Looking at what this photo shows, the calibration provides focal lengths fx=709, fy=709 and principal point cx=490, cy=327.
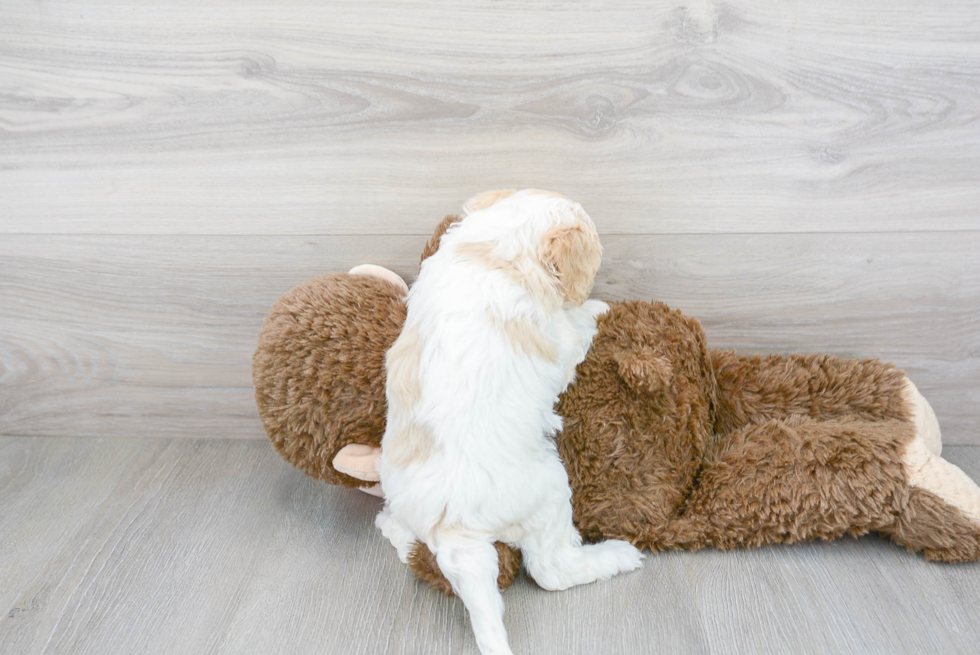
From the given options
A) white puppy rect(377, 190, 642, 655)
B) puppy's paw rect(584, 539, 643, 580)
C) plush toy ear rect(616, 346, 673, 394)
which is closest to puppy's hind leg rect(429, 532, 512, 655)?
white puppy rect(377, 190, 642, 655)

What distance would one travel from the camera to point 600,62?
3.32ft

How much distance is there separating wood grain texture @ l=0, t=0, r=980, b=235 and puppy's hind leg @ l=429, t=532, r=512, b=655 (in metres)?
0.50

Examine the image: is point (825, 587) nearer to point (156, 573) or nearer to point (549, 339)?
point (549, 339)

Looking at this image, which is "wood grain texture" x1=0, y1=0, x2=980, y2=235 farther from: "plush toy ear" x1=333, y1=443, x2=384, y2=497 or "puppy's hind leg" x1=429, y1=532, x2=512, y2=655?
"puppy's hind leg" x1=429, y1=532, x2=512, y2=655

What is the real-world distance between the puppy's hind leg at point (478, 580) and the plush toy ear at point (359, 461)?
0.18 metres

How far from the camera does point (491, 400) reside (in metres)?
0.82

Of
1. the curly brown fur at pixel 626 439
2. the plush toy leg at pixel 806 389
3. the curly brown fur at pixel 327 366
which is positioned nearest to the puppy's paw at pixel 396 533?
the curly brown fur at pixel 327 366

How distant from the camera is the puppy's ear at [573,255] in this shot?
85 centimetres

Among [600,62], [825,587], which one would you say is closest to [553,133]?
[600,62]

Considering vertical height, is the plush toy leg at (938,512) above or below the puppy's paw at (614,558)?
above

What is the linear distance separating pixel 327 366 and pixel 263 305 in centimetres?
27

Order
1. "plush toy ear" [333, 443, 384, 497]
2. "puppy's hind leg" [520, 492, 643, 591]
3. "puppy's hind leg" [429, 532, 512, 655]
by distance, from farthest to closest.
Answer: "plush toy ear" [333, 443, 384, 497] < "puppy's hind leg" [520, 492, 643, 591] < "puppy's hind leg" [429, 532, 512, 655]

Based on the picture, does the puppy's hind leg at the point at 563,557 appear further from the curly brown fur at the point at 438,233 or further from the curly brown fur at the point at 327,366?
the curly brown fur at the point at 438,233

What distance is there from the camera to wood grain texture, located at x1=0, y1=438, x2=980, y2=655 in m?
0.82
